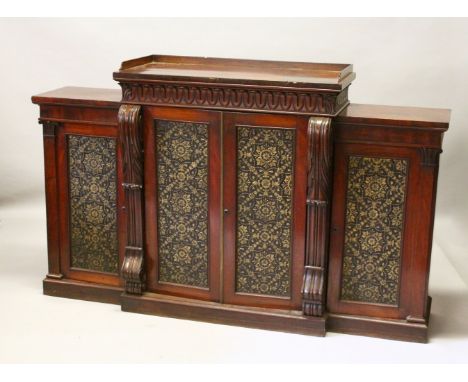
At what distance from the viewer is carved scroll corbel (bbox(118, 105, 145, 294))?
190 inches

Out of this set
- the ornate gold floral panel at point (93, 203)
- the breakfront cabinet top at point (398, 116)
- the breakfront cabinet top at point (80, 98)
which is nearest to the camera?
the breakfront cabinet top at point (398, 116)

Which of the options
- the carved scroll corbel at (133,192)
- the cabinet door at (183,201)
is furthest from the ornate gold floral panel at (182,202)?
the carved scroll corbel at (133,192)

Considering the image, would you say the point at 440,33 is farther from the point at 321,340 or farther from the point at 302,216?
the point at 321,340

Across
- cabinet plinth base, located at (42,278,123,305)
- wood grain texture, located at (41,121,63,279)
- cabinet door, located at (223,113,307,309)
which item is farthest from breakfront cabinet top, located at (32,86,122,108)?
cabinet plinth base, located at (42,278,123,305)

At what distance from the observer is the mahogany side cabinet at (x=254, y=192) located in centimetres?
461

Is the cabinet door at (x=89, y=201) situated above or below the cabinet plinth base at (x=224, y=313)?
above

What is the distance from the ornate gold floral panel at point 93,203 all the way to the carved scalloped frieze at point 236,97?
37 centimetres

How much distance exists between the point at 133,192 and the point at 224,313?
0.82 meters

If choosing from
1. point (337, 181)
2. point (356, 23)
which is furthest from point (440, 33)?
point (337, 181)

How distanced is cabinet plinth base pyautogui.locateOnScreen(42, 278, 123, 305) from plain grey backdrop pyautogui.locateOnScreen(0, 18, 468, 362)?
0.34 feet

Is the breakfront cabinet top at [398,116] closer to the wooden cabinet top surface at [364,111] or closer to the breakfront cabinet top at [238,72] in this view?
the wooden cabinet top surface at [364,111]

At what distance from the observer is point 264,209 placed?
4.78 meters

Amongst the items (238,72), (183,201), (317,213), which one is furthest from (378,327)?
(238,72)

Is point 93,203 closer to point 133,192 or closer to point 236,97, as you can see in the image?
point 133,192
